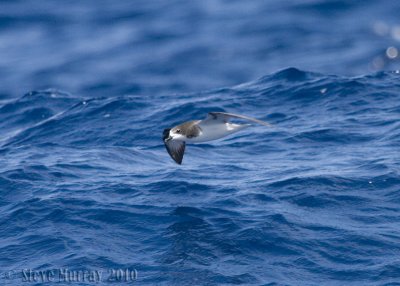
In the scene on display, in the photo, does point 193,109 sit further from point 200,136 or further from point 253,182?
point 200,136

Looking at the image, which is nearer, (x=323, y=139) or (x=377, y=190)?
(x=377, y=190)

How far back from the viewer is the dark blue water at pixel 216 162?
1463 centimetres

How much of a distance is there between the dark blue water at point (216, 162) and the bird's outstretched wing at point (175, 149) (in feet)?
3.21

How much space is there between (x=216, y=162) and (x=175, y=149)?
2934mm

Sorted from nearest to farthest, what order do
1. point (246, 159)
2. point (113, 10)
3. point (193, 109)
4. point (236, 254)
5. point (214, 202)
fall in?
point (236, 254) < point (214, 202) < point (246, 159) < point (193, 109) < point (113, 10)

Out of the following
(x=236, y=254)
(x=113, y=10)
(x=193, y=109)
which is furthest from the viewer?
(x=113, y=10)

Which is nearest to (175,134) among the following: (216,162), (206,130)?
(206,130)

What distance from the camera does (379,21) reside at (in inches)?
1367

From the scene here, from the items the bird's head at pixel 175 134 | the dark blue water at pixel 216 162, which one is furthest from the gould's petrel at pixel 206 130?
the dark blue water at pixel 216 162

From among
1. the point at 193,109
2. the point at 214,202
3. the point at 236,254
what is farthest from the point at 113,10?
the point at 236,254

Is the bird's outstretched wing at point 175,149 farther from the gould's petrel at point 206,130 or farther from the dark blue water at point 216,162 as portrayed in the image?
the dark blue water at point 216,162

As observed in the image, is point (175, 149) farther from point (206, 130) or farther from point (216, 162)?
point (216, 162)

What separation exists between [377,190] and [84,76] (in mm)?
18035

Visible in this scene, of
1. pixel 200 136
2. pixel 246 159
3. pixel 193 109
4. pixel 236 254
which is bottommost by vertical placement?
pixel 236 254
